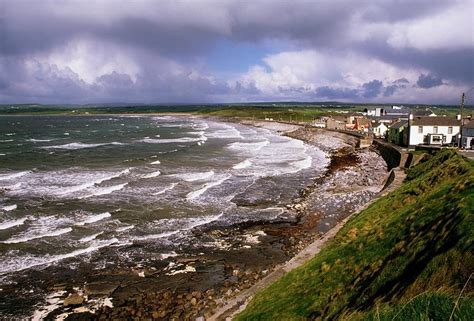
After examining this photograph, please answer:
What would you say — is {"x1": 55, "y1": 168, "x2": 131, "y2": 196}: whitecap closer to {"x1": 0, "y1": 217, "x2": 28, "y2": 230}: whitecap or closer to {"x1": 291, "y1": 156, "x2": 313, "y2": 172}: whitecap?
{"x1": 0, "y1": 217, "x2": 28, "y2": 230}: whitecap

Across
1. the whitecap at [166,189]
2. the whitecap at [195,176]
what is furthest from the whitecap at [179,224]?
the whitecap at [195,176]

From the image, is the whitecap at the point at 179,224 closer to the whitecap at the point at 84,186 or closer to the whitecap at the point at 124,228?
the whitecap at the point at 124,228

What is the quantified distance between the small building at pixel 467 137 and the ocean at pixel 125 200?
17933mm

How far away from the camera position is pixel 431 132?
190 feet

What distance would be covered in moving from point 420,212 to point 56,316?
15682mm

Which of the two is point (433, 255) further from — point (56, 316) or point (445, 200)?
point (56, 316)

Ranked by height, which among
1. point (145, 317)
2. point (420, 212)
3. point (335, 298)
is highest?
point (420, 212)

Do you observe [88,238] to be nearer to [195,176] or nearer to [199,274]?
[199,274]

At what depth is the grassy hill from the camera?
6.25 m

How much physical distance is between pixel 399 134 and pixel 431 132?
25.6ft

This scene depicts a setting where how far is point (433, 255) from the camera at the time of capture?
32.2 ft

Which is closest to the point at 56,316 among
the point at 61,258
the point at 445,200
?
the point at 61,258

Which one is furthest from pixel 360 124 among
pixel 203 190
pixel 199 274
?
pixel 199 274

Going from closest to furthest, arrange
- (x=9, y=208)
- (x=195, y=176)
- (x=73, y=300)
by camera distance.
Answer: (x=73, y=300), (x=9, y=208), (x=195, y=176)
